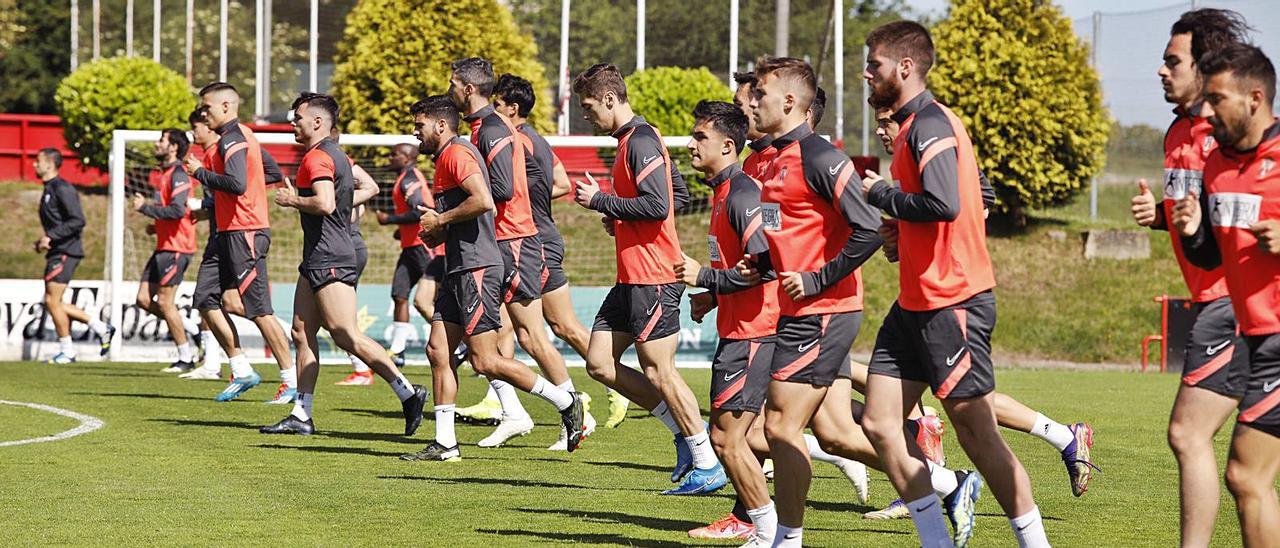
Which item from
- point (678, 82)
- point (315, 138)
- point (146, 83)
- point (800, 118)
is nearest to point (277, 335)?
point (315, 138)

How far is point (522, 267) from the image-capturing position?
10648 mm

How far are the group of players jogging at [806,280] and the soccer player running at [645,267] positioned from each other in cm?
1

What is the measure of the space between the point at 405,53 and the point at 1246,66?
23.7 metres

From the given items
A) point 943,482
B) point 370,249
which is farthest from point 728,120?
point 370,249

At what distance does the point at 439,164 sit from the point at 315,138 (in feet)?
4.80

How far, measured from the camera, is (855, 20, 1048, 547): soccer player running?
5.69 m

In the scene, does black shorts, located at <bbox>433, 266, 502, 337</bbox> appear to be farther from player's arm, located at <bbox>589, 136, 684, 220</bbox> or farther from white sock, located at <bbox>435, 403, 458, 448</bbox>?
player's arm, located at <bbox>589, 136, 684, 220</bbox>

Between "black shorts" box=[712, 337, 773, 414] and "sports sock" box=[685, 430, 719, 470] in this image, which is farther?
"sports sock" box=[685, 430, 719, 470]

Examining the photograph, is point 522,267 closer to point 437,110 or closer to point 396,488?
point 437,110

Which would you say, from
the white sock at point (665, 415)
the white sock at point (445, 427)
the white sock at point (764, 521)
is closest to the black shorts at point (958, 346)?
the white sock at point (764, 521)

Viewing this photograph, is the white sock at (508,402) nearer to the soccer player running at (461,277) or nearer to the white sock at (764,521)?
the soccer player running at (461,277)

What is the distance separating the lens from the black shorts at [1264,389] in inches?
200

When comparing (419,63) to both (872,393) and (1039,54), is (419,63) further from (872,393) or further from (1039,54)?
(872,393)

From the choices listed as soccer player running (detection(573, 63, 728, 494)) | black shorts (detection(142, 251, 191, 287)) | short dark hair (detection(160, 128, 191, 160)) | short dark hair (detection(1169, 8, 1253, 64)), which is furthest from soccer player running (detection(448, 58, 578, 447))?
black shorts (detection(142, 251, 191, 287))
